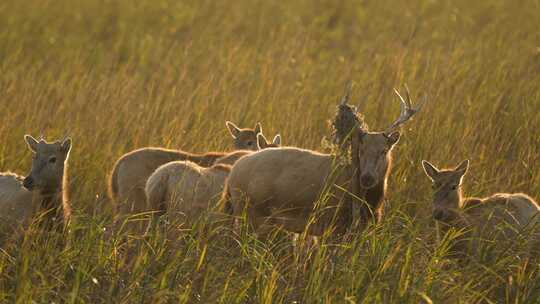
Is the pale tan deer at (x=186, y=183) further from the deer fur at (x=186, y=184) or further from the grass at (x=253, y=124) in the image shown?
the grass at (x=253, y=124)

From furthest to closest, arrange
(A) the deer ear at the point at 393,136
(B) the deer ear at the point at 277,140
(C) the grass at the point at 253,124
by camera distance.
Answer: (B) the deer ear at the point at 277,140, (A) the deer ear at the point at 393,136, (C) the grass at the point at 253,124

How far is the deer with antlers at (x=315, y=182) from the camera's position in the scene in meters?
7.31

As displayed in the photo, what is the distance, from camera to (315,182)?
754 centimetres

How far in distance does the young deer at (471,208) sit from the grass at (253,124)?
168mm

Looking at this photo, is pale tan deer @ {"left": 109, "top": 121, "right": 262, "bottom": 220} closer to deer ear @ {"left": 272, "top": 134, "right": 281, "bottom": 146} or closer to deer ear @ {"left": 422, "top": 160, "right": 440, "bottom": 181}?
deer ear @ {"left": 272, "top": 134, "right": 281, "bottom": 146}

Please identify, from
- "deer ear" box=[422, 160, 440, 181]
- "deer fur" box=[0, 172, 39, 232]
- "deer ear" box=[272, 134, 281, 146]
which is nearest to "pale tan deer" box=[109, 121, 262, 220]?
"deer ear" box=[272, 134, 281, 146]

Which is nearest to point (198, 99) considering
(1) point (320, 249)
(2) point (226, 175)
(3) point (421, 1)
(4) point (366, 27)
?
(2) point (226, 175)

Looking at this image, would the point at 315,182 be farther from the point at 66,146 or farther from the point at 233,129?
the point at 233,129

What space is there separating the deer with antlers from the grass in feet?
0.74

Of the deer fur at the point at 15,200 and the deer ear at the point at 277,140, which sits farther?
the deer ear at the point at 277,140

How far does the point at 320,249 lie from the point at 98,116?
4831 mm

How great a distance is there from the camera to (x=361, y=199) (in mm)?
7078

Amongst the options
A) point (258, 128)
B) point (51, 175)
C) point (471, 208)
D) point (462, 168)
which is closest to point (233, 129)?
point (258, 128)

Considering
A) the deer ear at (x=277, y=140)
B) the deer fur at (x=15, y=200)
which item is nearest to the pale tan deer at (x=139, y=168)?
the deer ear at (x=277, y=140)
